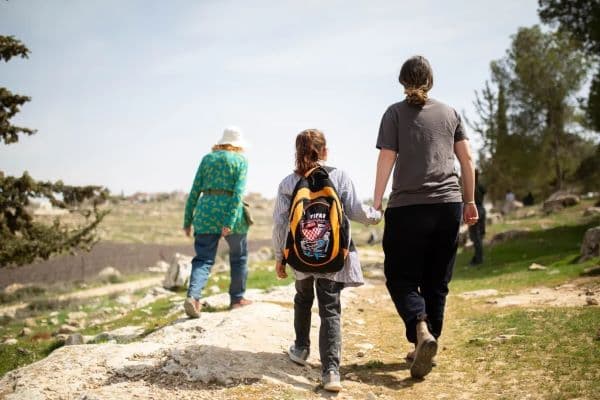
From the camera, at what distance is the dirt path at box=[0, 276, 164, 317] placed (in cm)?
1728

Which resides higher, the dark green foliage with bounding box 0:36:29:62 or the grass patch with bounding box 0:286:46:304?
the dark green foliage with bounding box 0:36:29:62

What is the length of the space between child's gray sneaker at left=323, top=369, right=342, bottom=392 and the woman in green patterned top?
2.99 meters

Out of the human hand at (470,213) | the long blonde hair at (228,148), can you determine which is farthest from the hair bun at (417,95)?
the long blonde hair at (228,148)

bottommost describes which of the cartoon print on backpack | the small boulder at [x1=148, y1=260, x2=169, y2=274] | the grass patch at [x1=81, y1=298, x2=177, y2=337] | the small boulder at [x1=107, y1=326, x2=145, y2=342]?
the small boulder at [x1=148, y1=260, x2=169, y2=274]

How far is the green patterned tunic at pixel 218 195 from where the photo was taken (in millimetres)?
7086

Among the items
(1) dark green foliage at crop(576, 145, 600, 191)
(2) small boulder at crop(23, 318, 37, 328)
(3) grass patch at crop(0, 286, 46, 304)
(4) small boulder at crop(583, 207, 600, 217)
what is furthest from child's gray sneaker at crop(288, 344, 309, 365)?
(1) dark green foliage at crop(576, 145, 600, 191)

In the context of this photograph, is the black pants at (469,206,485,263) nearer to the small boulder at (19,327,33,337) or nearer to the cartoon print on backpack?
the cartoon print on backpack

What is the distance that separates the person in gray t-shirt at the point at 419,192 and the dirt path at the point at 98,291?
49.7 feet

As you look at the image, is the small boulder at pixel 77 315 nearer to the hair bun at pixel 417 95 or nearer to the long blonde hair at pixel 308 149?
the long blonde hair at pixel 308 149

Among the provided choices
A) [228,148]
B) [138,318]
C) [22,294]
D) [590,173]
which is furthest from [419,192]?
[590,173]

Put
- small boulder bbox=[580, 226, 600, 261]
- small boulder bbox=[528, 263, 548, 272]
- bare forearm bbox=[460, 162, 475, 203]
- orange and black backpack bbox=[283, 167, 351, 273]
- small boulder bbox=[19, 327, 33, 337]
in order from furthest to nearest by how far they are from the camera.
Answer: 1. small boulder bbox=[19, 327, 33, 337]
2. small boulder bbox=[528, 263, 548, 272]
3. small boulder bbox=[580, 226, 600, 261]
4. bare forearm bbox=[460, 162, 475, 203]
5. orange and black backpack bbox=[283, 167, 351, 273]

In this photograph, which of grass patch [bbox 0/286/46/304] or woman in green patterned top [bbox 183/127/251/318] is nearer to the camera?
woman in green patterned top [bbox 183/127/251/318]

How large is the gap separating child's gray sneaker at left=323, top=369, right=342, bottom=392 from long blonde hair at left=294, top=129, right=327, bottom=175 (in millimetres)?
1737

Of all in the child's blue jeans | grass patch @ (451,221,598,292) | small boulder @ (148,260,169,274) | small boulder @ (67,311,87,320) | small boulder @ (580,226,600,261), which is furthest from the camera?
small boulder @ (148,260,169,274)
